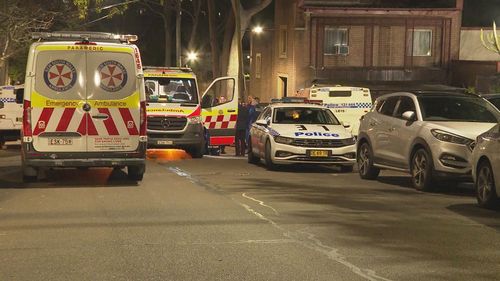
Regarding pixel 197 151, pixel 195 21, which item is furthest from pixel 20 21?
pixel 195 21

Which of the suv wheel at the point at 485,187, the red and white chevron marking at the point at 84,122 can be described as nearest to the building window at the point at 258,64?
the red and white chevron marking at the point at 84,122

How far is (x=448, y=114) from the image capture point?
13133 millimetres

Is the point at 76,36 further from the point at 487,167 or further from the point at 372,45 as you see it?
the point at 372,45

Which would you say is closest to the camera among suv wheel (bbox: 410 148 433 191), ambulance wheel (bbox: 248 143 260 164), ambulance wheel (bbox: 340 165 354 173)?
suv wheel (bbox: 410 148 433 191)

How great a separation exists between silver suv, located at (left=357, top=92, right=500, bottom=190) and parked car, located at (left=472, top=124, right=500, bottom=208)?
3.77 feet

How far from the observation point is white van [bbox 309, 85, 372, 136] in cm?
2323

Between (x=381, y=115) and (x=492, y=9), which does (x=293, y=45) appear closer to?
(x=492, y=9)

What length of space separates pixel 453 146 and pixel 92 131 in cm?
599

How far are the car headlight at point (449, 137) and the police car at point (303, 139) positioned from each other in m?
3.90

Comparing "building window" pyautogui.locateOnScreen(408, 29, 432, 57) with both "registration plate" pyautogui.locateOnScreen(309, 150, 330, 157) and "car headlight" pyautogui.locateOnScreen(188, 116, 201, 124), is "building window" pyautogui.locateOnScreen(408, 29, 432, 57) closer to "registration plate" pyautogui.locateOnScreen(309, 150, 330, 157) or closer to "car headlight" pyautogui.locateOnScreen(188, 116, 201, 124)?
"car headlight" pyautogui.locateOnScreen(188, 116, 201, 124)

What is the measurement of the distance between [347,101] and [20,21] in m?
13.8

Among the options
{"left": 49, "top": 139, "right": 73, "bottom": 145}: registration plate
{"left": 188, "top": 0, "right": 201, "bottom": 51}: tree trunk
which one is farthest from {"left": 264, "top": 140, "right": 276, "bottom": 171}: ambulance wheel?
{"left": 188, "top": 0, "right": 201, "bottom": 51}: tree trunk

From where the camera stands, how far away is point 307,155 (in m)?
15.9

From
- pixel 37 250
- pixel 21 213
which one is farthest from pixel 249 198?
pixel 37 250
